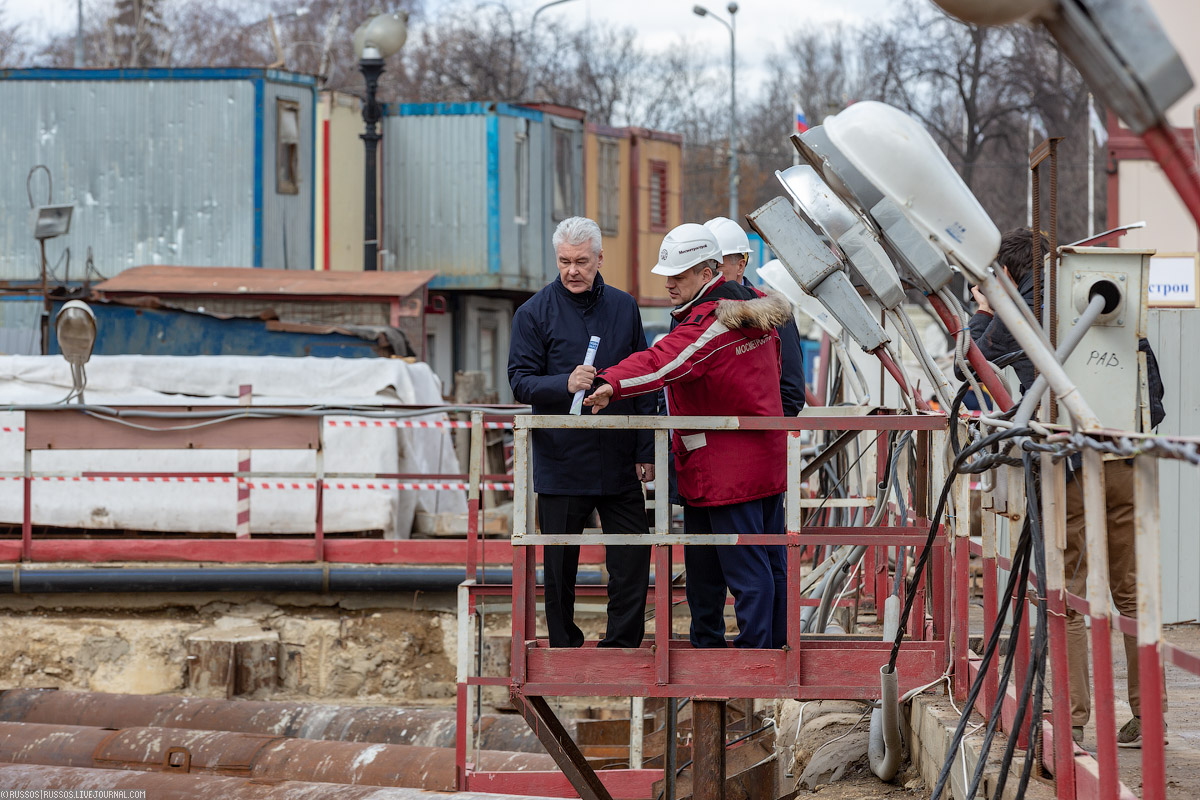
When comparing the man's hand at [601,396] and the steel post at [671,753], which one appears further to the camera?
the steel post at [671,753]

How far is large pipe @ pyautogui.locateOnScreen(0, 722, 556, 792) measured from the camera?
263 inches

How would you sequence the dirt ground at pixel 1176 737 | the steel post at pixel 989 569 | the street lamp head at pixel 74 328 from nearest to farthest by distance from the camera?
the dirt ground at pixel 1176 737 → the steel post at pixel 989 569 → the street lamp head at pixel 74 328

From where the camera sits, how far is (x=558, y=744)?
5.11 metres

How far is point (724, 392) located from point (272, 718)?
14.9 feet

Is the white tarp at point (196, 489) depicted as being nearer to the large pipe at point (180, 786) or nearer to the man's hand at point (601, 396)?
the large pipe at point (180, 786)

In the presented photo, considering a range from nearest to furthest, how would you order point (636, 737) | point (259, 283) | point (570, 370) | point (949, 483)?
point (949, 483) → point (570, 370) → point (636, 737) → point (259, 283)

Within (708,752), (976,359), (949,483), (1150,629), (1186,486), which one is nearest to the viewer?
(1150,629)

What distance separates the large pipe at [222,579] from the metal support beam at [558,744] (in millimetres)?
4401

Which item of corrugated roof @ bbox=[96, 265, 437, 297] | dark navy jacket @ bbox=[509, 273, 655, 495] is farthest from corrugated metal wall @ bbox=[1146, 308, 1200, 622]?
corrugated roof @ bbox=[96, 265, 437, 297]

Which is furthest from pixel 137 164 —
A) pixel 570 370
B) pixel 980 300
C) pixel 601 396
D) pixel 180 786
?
pixel 980 300

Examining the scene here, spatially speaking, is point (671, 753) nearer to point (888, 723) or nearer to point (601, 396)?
point (888, 723)

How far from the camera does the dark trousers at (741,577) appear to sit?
4.60 meters

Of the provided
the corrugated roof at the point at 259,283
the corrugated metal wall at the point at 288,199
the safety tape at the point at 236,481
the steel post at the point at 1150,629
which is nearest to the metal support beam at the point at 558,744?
the steel post at the point at 1150,629

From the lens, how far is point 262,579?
9.77 metres
